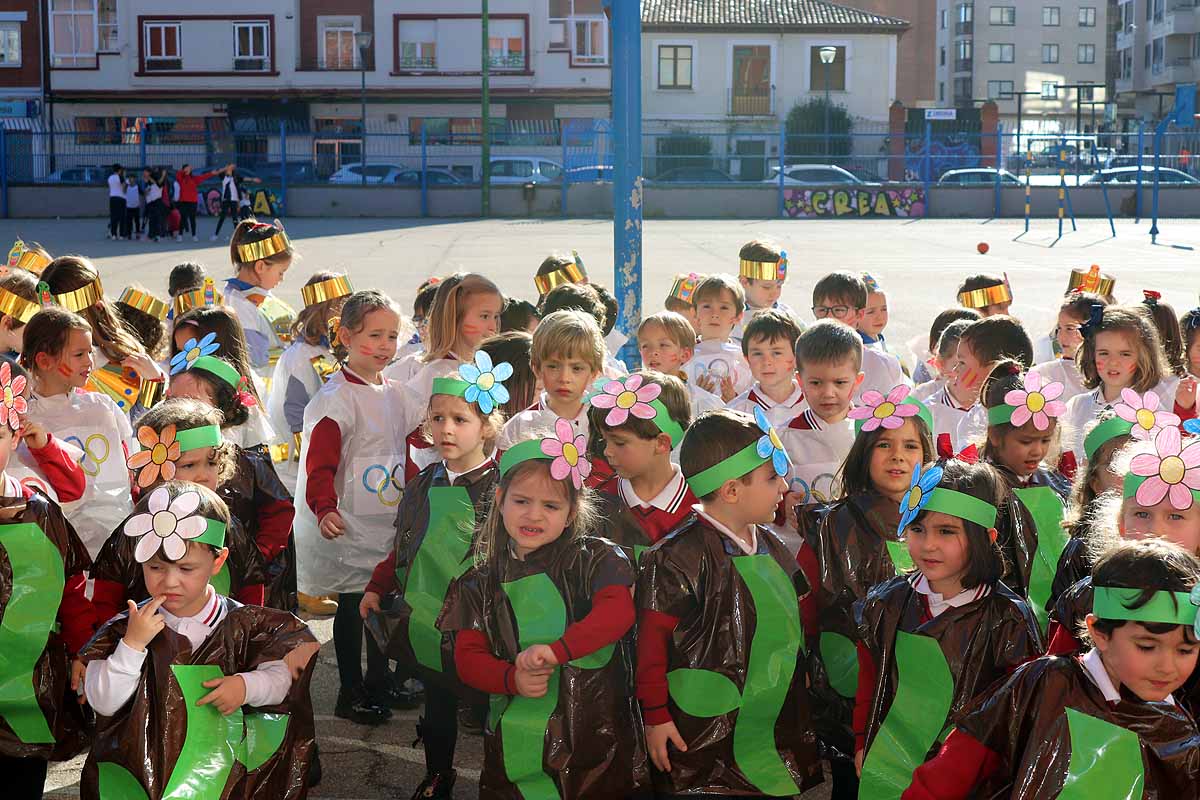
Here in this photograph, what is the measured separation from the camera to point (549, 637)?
3588 millimetres

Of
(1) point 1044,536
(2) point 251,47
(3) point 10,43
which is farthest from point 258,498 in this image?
(3) point 10,43

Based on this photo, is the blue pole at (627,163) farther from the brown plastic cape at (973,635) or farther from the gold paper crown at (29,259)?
the brown plastic cape at (973,635)

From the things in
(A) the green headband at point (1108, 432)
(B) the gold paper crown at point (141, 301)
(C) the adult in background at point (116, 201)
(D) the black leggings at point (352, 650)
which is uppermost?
(C) the adult in background at point (116, 201)

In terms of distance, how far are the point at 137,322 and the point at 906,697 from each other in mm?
4417

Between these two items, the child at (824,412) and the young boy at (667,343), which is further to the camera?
the young boy at (667,343)

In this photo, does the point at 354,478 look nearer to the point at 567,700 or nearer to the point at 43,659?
the point at 43,659

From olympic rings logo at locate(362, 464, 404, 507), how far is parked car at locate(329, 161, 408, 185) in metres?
31.0

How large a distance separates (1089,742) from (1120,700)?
0.11 metres

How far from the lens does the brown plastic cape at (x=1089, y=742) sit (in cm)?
272

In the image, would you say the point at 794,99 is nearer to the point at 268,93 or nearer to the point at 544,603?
the point at 268,93

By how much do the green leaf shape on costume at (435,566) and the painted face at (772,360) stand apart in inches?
69.4

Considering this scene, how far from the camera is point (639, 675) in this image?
3.55 m

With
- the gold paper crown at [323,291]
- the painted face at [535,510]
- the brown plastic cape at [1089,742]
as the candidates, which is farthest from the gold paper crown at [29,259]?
the brown plastic cape at [1089,742]

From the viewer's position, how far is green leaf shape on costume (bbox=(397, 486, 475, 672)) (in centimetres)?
406
